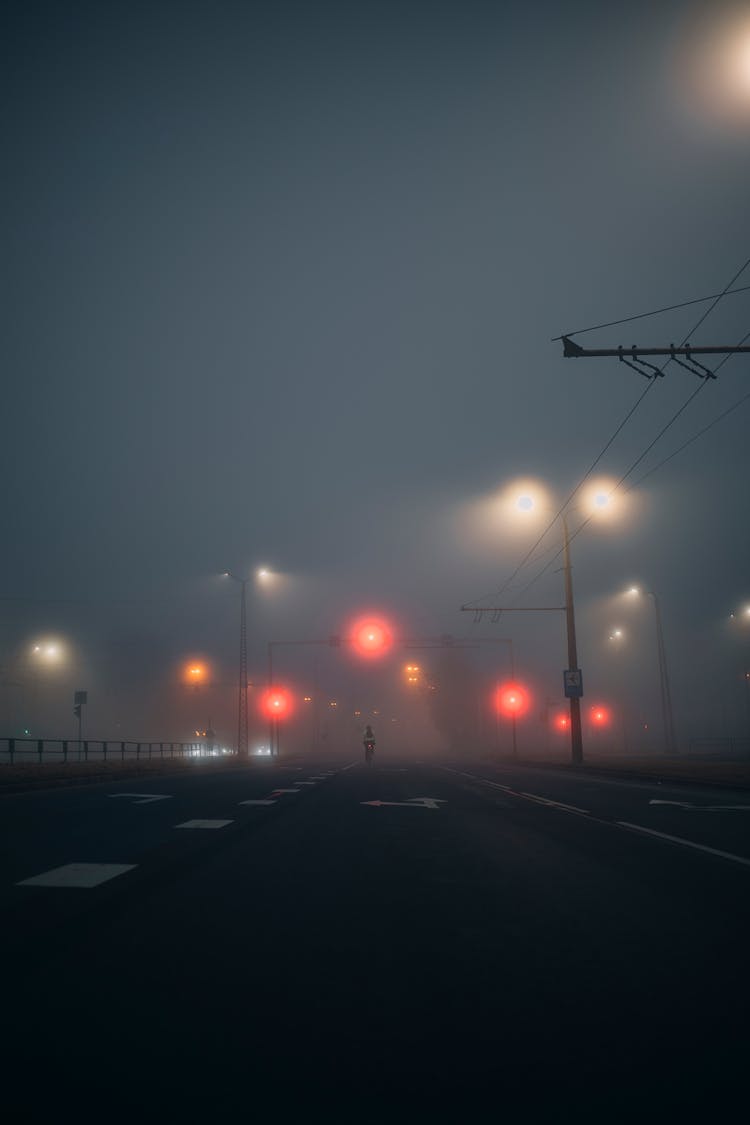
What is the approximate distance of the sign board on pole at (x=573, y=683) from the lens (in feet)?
112

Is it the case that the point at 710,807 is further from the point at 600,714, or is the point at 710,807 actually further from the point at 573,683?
the point at 600,714

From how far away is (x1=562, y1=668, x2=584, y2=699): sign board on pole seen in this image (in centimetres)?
3425

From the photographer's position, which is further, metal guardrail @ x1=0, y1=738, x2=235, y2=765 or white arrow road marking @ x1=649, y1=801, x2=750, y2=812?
metal guardrail @ x1=0, y1=738, x2=235, y2=765

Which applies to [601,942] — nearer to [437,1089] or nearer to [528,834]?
[437,1089]

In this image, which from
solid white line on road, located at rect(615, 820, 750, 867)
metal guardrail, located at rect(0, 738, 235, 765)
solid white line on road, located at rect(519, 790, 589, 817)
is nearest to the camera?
solid white line on road, located at rect(615, 820, 750, 867)

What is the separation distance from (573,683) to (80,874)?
30.9 metres

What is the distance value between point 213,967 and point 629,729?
114 metres

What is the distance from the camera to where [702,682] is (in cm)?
10112

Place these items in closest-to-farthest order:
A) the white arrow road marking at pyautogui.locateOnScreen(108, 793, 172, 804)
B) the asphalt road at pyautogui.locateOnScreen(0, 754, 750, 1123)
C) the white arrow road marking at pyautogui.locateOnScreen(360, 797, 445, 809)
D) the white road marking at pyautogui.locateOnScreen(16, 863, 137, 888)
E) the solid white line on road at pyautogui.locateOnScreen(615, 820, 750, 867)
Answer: the asphalt road at pyautogui.locateOnScreen(0, 754, 750, 1123), the white road marking at pyautogui.locateOnScreen(16, 863, 137, 888), the solid white line on road at pyautogui.locateOnScreen(615, 820, 750, 867), the white arrow road marking at pyautogui.locateOnScreen(360, 797, 445, 809), the white arrow road marking at pyautogui.locateOnScreen(108, 793, 172, 804)

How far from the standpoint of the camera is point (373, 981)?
3.56 m

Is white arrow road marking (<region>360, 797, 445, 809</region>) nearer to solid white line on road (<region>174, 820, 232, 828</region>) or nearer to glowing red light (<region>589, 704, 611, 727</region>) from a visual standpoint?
solid white line on road (<region>174, 820, 232, 828</region>)

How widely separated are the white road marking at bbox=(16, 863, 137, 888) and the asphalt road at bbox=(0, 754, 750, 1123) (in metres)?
0.05

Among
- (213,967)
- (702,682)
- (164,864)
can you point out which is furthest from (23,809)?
(702,682)

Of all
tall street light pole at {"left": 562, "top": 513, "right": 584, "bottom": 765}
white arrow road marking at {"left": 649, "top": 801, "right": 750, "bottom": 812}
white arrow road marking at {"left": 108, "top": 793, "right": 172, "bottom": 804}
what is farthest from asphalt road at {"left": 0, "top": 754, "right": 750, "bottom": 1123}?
tall street light pole at {"left": 562, "top": 513, "right": 584, "bottom": 765}
